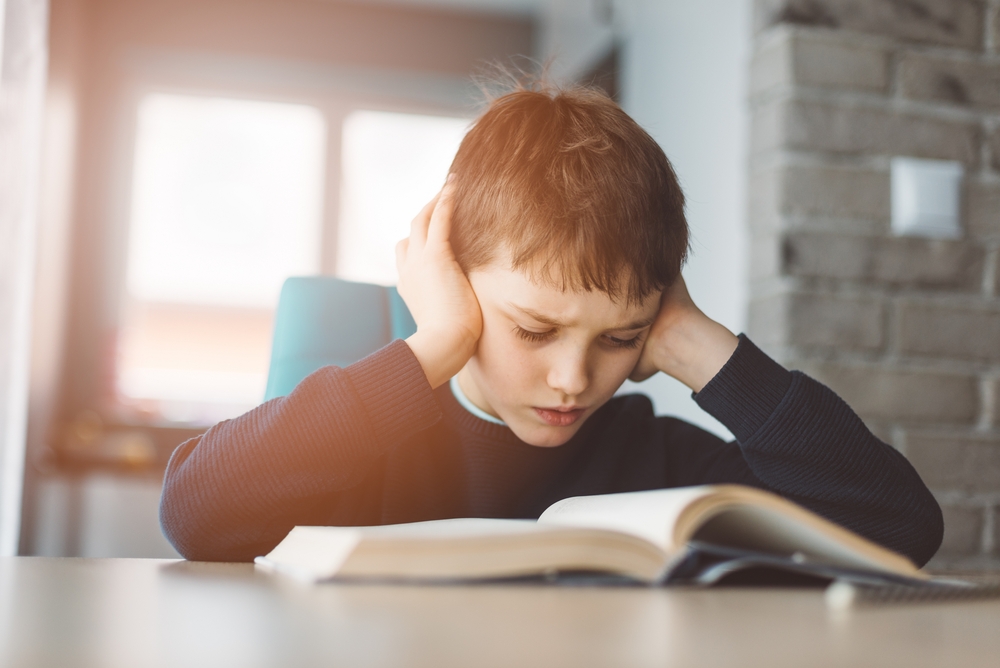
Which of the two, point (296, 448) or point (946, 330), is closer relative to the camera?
point (296, 448)

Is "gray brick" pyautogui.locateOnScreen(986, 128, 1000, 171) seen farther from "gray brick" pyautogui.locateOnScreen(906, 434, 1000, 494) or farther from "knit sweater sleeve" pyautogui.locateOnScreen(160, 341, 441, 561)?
"knit sweater sleeve" pyautogui.locateOnScreen(160, 341, 441, 561)

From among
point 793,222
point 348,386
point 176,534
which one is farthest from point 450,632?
point 793,222

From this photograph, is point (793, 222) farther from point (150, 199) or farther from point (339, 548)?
point (150, 199)

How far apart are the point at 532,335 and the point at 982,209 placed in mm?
945

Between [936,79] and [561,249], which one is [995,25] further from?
[561,249]

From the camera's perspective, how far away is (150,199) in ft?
10.9

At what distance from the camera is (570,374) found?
77 cm

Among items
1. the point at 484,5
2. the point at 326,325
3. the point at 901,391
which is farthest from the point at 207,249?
the point at 901,391

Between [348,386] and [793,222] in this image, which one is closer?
[348,386]

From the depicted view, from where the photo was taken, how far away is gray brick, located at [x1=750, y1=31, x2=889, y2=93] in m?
1.31

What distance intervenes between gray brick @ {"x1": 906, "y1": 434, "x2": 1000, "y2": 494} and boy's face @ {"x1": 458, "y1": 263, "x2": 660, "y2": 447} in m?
0.69

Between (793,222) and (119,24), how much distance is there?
9.86 ft

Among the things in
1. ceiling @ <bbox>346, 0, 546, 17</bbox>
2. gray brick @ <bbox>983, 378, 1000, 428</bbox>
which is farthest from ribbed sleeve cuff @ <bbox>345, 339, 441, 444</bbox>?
ceiling @ <bbox>346, 0, 546, 17</bbox>

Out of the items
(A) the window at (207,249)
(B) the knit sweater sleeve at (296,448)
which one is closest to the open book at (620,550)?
(B) the knit sweater sleeve at (296,448)
